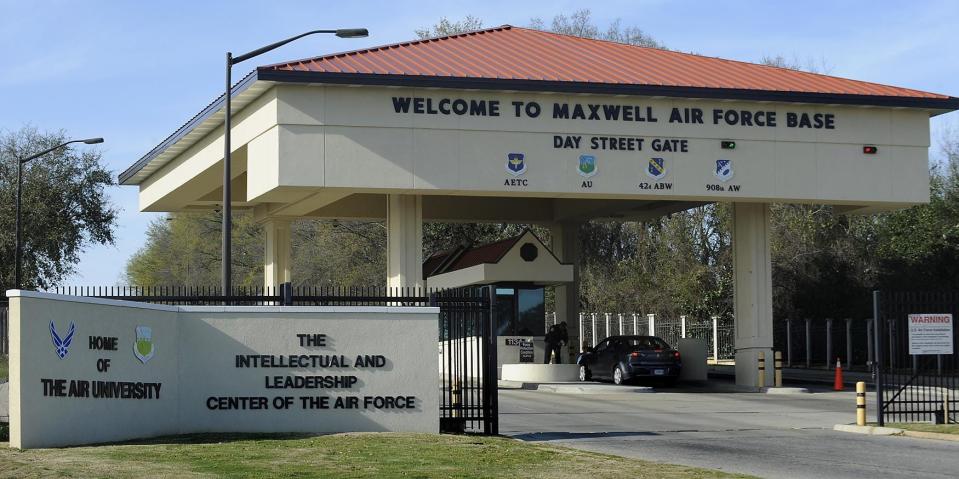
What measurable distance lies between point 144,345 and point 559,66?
19608mm

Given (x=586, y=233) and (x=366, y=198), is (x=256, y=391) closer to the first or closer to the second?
(x=366, y=198)

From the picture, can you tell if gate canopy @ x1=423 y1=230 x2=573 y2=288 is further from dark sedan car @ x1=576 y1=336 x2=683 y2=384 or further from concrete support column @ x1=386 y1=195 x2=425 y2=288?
concrete support column @ x1=386 y1=195 x2=425 y2=288

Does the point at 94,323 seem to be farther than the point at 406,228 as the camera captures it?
No

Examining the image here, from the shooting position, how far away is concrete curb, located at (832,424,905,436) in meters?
22.6

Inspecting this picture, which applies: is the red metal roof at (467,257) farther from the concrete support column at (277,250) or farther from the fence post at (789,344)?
the fence post at (789,344)

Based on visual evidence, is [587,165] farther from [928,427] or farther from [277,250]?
[277,250]

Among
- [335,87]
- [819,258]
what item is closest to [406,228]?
[335,87]

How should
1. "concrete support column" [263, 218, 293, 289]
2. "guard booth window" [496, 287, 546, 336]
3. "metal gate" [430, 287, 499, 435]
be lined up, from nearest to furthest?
"metal gate" [430, 287, 499, 435], "guard booth window" [496, 287, 546, 336], "concrete support column" [263, 218, 293, 289]

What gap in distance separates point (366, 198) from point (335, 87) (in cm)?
1268

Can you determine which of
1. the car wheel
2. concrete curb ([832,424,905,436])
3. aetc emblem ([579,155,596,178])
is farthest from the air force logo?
the car wheel

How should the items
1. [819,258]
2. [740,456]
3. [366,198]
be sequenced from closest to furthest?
[740,456]
[366,198]
[819,258]

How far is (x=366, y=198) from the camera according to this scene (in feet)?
151

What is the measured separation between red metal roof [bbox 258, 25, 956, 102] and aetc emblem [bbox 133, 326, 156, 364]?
45.7 feet

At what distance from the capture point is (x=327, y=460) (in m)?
16.8
